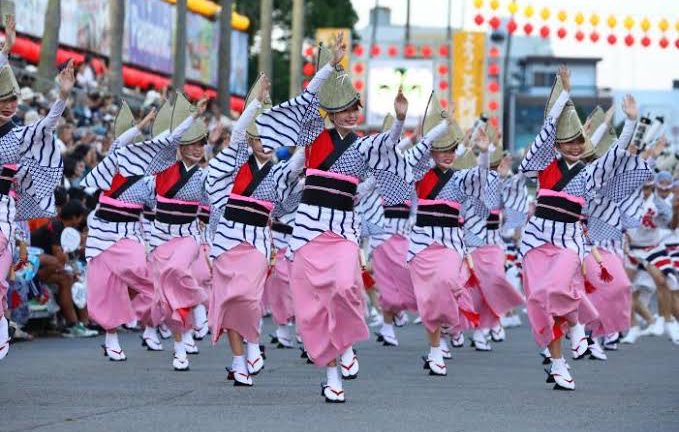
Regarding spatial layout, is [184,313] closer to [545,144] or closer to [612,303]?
[545,144]

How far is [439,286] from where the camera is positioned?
15.1 m

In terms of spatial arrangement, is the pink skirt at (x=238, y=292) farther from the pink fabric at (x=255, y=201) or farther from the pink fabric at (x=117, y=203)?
the pink fabric at (x=117, y=203)

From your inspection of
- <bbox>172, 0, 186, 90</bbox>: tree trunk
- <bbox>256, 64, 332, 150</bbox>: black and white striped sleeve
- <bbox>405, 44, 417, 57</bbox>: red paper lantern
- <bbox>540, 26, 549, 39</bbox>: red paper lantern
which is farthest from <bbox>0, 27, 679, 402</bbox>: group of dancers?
<bbox>405, 44, 417, 57</bbox>: red paper lantern

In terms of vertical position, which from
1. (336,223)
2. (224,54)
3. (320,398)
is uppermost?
(224,54)

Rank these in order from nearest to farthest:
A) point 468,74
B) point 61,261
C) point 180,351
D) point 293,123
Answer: point 293,123 < point 180,351 < point 61,261 < point 468,74

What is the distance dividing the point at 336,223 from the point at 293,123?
825 millimetres

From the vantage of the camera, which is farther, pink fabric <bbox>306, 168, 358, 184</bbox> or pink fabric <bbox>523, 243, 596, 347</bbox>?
pink fabric <bbox>523, 243, 596, 347</bbox>

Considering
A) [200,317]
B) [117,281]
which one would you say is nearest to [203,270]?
[200,317]

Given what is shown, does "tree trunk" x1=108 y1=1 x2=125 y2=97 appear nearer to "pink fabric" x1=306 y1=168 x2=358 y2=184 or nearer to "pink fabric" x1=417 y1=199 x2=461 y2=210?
"pink fabric" x1=417 y1=199 x2=461 y2=210

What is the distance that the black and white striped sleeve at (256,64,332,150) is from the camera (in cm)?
1239

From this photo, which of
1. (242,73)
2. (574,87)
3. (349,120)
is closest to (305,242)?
(349,120)

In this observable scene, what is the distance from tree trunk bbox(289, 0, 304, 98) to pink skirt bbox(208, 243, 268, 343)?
31160 mm

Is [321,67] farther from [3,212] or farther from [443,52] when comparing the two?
[443,52]

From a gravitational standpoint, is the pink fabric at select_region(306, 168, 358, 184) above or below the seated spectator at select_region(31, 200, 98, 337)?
above
